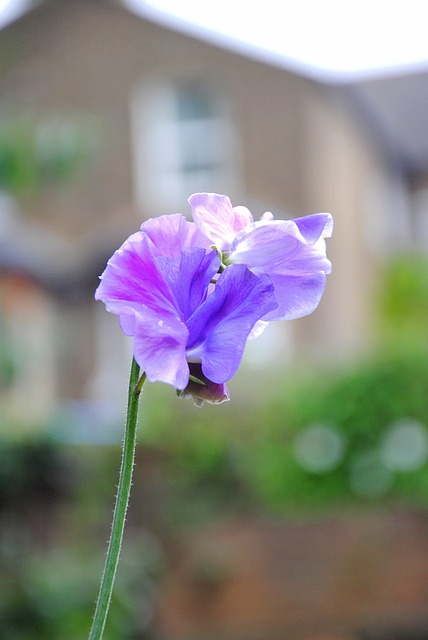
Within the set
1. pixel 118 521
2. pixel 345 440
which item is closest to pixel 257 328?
pixel 118 521

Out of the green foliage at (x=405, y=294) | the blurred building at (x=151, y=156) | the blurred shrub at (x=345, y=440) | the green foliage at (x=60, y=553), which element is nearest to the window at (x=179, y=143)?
the blurred building at (x=151, y=156)

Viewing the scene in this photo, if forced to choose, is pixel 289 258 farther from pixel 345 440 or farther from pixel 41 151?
pixel 345 440

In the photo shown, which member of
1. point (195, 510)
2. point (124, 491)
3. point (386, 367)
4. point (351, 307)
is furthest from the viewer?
point (351, 307)

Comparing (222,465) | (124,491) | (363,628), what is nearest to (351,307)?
(222,465)

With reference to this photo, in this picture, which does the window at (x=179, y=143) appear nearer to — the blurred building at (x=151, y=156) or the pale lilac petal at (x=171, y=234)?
the blurred building at (x=151, y=156)

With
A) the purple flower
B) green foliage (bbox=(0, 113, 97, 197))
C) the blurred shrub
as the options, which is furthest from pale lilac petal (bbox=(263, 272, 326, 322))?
the blurred shrub

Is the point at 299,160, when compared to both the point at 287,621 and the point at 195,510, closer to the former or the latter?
the point at 195,510

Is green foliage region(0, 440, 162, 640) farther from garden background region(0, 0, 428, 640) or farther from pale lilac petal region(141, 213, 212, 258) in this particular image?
pale lilac petal region(141, 213, 212, 258)
